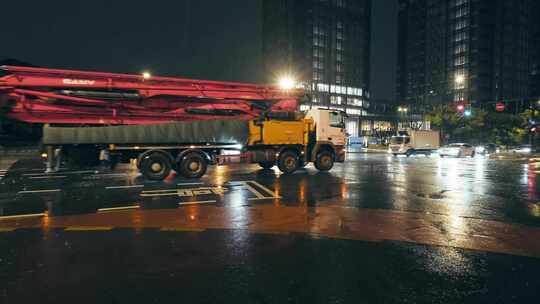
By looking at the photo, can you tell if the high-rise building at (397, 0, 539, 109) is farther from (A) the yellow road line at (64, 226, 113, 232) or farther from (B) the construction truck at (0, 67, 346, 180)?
(A) the yellow road line at (64, 226, 113, 232)

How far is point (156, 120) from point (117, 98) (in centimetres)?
172

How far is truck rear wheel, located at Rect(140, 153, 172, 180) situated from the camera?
13.1m

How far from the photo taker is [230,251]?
545 centimetres

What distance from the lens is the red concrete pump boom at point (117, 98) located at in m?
12.2

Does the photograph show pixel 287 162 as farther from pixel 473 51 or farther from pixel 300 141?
pixel 473 51

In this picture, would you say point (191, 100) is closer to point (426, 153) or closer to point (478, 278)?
point (478, 278)

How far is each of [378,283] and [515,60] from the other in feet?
517

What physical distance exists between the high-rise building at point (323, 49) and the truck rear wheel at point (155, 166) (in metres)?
113

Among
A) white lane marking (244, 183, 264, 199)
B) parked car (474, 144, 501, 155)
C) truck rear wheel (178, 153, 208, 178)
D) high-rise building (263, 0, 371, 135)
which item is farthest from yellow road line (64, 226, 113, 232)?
high-rise building (263, 0, 371, 135)

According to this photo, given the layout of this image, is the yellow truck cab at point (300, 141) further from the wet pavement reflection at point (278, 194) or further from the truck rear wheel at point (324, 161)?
the wet pavement reflection at point (278, 194)

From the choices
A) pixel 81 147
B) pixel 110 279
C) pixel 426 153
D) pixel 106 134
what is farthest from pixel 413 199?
pixel 426 153

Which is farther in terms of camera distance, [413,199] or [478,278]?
[413,199]

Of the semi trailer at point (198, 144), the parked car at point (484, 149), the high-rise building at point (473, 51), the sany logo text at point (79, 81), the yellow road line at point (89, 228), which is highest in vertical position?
the high-rise building at point (473, 51)

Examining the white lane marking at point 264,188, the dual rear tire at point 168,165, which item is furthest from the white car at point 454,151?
the dual rear tire at point 168,165
